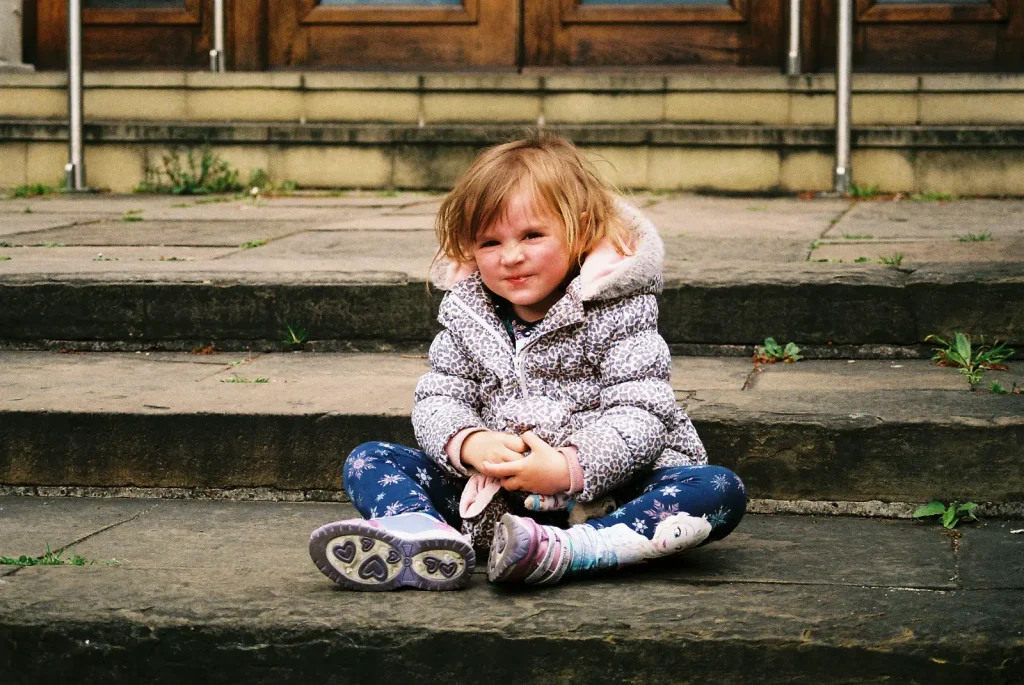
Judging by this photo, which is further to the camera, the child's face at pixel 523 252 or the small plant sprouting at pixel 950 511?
the small plant sprouting at pixel 950 511

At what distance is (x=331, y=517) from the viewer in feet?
7.86

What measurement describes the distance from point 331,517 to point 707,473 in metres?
0.75

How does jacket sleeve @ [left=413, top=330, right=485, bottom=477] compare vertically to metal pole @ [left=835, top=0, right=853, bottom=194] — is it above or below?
below

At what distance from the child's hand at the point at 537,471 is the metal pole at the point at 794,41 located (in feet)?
13.1

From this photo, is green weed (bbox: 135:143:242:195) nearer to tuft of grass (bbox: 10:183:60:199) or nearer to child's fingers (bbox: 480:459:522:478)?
tuft of grass (bbox: 10:183:60:199)

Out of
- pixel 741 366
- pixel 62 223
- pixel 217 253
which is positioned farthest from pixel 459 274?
pixel 62 223

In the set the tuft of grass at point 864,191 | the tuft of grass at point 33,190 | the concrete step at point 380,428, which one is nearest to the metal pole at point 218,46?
the tuft of grass at point 33,190

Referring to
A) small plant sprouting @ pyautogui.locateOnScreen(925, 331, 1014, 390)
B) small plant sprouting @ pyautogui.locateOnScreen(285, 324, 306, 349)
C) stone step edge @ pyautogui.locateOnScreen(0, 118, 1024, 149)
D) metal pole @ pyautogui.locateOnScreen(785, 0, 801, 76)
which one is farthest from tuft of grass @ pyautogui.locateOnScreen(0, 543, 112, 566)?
metal pole @ pyautogui.locateOnScreen(785, 0, 801, 76)

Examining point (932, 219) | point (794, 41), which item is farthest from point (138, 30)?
point (932, 219)

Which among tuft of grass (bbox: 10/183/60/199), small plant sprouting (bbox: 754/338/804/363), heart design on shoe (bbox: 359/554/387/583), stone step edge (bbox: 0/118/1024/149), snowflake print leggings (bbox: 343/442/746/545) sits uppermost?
stone step edge (bbox: 0/118/1024/149)

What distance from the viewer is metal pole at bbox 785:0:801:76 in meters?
5.58

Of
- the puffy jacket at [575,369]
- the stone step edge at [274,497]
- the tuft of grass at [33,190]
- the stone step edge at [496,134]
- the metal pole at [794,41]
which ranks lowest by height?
the stone step edge at [274,497]

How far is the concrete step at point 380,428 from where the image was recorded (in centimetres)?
234

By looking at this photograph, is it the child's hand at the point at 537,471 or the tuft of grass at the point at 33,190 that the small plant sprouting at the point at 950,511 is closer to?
the child's hand at the point at 537,471
